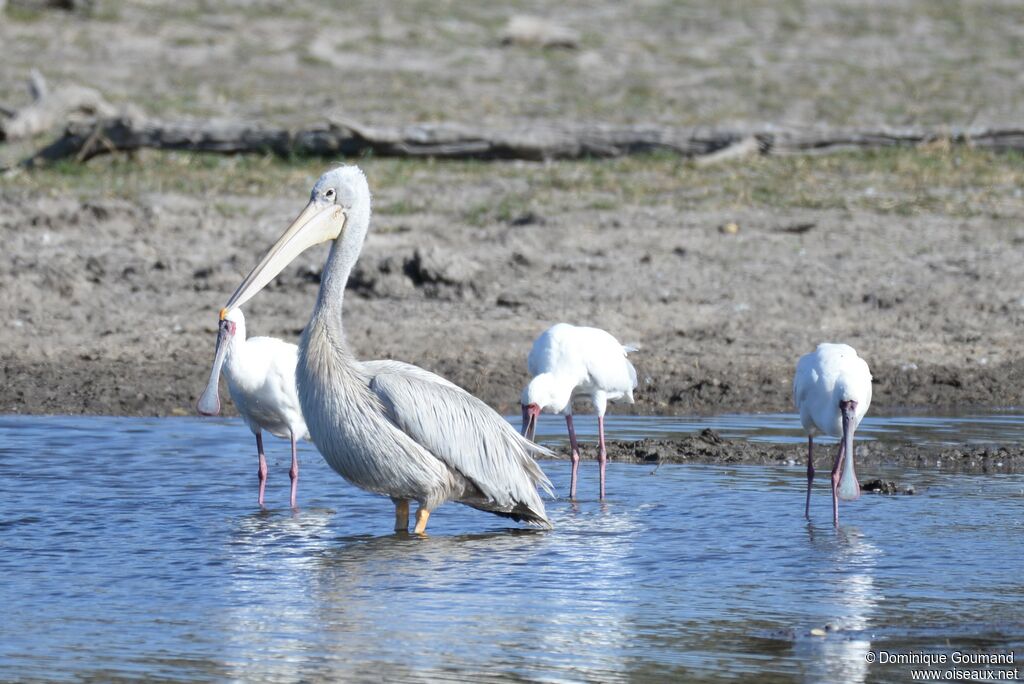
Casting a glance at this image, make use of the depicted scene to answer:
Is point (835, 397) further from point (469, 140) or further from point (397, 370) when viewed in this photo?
point (469, 140)

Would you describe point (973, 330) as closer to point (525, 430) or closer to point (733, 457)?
point (733, 457)

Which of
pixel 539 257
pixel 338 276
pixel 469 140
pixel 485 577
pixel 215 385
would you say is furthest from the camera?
pixel 469 140

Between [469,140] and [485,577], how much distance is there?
847cm

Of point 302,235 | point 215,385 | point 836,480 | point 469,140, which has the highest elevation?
point 469,140

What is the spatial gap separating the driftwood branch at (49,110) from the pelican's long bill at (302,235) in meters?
8.33

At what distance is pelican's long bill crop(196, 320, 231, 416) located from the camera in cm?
793

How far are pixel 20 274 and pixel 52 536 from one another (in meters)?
4.80

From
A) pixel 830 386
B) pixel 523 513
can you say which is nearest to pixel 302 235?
pixel 523 513

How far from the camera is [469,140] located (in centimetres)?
1459

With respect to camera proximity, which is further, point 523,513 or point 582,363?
point 582,363

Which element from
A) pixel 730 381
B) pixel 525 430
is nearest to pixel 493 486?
pixel 525 430

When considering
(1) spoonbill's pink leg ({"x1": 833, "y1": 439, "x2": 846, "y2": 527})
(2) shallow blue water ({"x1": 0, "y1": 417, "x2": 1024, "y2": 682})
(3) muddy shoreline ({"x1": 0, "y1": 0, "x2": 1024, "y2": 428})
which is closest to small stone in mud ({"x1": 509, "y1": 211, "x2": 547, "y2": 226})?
(3) muddy shoreline ({"x1": 0, "y1": 0, "x2": 1024, "y2": 428})

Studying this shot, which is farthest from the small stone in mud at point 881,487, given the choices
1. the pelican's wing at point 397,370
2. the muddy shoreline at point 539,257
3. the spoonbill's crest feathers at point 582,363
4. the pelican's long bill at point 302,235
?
the pelican's long bill at point 302,235

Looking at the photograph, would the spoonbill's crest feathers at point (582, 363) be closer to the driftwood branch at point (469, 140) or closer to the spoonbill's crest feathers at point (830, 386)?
the spoonbill's crest feathers at point (830, 386)
